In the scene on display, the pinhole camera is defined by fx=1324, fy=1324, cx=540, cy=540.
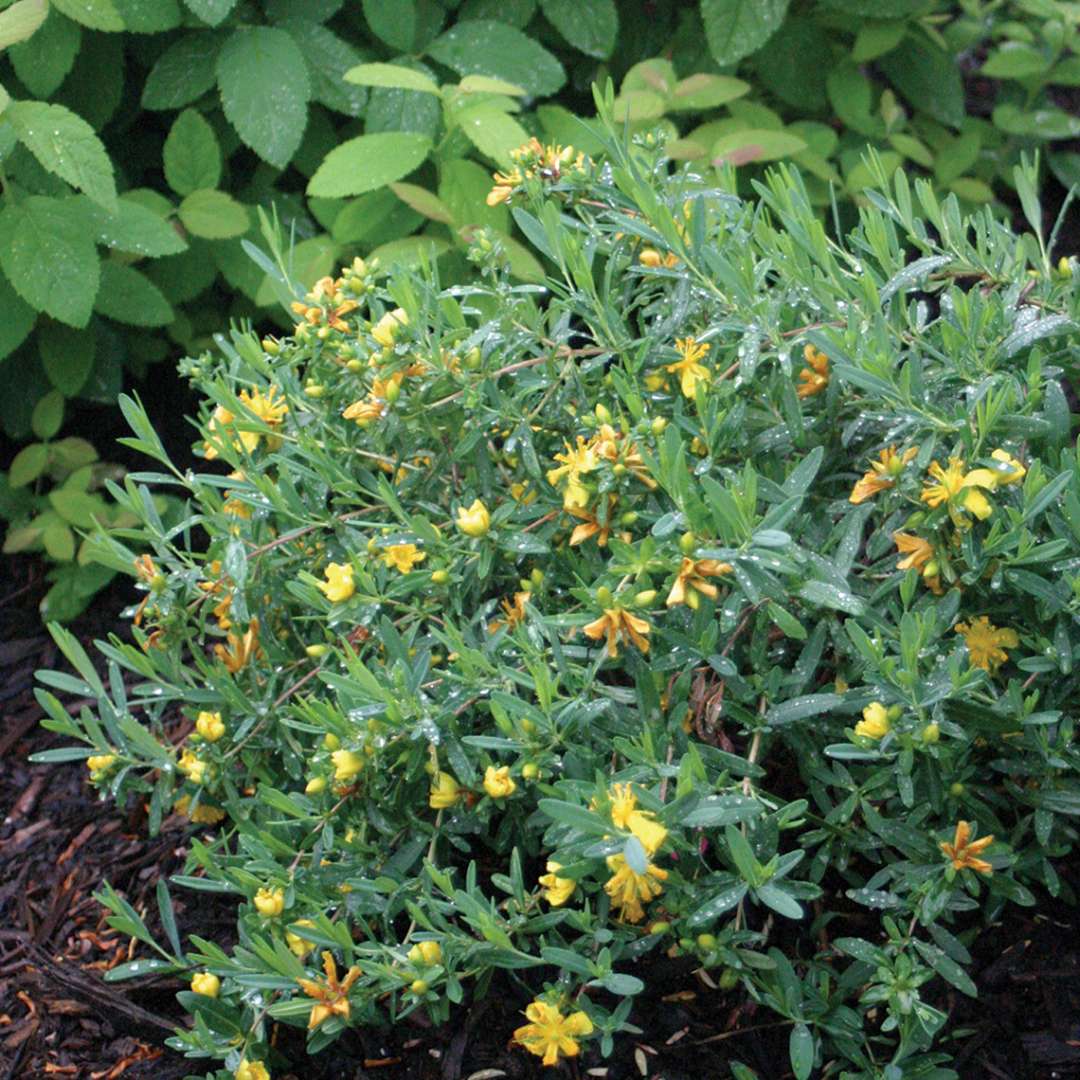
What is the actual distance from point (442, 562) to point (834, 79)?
237cm

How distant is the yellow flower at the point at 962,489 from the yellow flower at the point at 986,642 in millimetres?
204

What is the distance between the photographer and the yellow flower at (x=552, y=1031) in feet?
5.41

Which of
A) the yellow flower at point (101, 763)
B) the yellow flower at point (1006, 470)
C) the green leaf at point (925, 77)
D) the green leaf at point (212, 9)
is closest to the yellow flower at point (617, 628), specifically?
the yellow flower at point (1006, 470)

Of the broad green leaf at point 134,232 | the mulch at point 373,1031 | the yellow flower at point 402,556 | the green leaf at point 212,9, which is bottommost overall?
the mulch at point 373,1031

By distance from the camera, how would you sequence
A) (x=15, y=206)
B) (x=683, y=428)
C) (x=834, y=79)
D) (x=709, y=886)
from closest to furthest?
(x=709, y=886) < (x=683, y=428) < (x=15, y=206) < (x=834, y=79)

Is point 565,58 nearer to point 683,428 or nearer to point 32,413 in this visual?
point 32,413

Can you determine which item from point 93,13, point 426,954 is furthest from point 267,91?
point 426,954

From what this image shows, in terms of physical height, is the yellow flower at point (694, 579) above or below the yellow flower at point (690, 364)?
below

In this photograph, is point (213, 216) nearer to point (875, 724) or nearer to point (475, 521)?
point (475, 521)

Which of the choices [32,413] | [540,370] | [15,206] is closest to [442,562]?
[540,370]

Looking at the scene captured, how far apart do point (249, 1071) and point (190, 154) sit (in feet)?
7.00

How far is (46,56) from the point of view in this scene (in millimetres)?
2877

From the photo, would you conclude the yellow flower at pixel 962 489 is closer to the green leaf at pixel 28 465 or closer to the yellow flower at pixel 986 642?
the yellow flower at pixel 986 642

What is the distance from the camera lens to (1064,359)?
6.12ft
